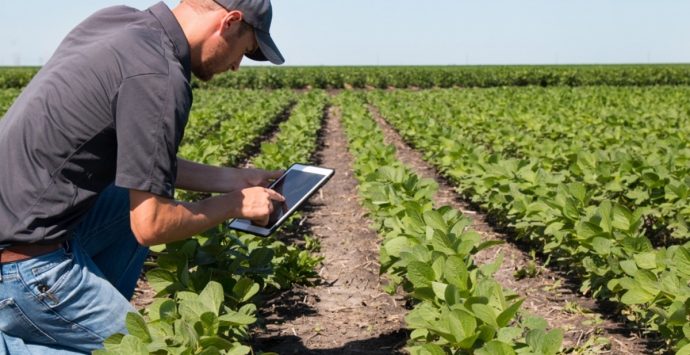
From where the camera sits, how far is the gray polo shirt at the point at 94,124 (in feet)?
7.29

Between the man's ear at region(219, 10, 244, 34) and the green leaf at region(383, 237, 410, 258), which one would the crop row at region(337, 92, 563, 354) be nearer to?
the green leaf at region(383, 237, 410, 258)

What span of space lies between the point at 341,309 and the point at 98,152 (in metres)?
2.35

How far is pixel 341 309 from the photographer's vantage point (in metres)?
4.42

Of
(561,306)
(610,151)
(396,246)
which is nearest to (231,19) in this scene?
(396,246)

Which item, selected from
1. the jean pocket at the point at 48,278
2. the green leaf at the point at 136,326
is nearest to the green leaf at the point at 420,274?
the green leaf at the point at 136,326

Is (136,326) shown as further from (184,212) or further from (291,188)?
(291,188)

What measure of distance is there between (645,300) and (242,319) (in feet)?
5.90

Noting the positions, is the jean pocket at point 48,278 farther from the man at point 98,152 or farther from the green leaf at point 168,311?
the green leaf at point 168,311

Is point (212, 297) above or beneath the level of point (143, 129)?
beneath

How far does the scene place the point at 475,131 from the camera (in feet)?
38.8

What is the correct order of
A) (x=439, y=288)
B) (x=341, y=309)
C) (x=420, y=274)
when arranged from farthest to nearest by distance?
1. (x=341, y=309)
2. (x=420, y=274)
3. (x=439, y=288)

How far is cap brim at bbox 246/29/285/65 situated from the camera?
2555 millimetres

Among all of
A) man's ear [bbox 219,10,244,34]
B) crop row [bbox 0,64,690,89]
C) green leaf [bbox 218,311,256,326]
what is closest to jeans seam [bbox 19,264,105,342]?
green leaf [bbox 218,311,256,326]

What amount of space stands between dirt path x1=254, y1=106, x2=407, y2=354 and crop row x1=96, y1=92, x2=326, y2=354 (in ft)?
0.67
